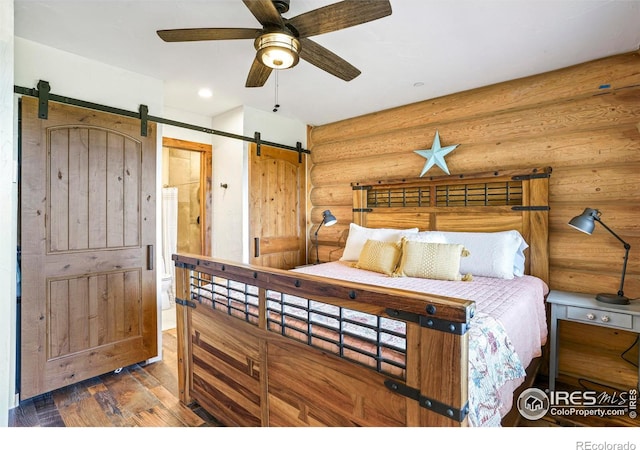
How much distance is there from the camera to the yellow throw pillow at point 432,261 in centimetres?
239

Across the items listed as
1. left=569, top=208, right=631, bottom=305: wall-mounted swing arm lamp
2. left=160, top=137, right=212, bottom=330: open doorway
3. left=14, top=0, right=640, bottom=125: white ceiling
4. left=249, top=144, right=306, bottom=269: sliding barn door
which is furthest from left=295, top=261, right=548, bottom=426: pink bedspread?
left=160, top=137, right=212, bottom=330: open doorway

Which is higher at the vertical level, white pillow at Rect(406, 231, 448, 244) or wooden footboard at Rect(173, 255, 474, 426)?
white pillow at Rect(406, 231, 448, 244)

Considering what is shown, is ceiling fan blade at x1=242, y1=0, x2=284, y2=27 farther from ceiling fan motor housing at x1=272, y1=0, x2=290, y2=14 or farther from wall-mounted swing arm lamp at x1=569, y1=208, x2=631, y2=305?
wall-mounted swing arm lamp at x1=569, y1=208, x2=631, y2=305

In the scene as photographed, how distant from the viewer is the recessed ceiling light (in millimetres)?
3104

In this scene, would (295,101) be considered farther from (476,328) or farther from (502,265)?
(476,328)

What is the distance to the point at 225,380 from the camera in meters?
1.85

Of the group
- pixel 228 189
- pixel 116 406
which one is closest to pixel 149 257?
pixel 116 406

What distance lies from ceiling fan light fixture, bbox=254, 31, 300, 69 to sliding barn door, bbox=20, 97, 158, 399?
62.6 inches

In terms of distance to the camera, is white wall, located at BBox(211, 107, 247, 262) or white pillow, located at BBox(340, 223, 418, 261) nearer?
white pillow, located at BBox(340, 223, 418, 261)

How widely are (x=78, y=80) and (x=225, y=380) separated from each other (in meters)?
2.46

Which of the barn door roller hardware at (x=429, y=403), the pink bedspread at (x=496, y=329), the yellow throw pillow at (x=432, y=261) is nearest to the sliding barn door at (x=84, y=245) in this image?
the pink bedspread at (x=496, y=329)

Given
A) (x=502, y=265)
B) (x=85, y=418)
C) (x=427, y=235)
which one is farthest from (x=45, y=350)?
(x=502, y=265)

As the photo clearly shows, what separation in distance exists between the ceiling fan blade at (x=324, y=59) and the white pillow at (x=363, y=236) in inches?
60.7
